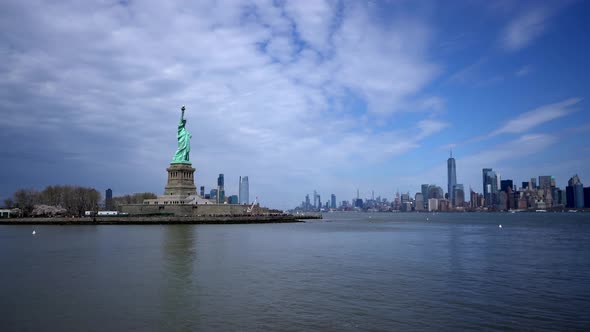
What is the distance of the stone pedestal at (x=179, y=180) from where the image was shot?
103 m

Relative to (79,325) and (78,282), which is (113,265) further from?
(79,325)

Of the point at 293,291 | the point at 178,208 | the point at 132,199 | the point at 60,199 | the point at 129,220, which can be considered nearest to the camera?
the point at 293,291

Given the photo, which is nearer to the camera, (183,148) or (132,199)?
(183,148)

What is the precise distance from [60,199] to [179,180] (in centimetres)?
4309

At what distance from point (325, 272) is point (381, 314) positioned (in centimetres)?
1049

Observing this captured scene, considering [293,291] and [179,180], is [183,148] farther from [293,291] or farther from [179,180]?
[293,291]

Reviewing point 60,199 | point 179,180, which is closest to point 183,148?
point 179,180

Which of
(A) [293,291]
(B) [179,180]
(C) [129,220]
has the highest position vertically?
(B) [179,180]

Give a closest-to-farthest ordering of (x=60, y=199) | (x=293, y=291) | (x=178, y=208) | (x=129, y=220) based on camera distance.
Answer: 1. (x=293, y=291)
2. (x=129, y=220)
3. (x=178, y=208)
4. (x=60, y=199)

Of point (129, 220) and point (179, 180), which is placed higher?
point (179, 180)

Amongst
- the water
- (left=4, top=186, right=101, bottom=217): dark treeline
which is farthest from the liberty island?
the water

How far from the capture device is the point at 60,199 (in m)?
124

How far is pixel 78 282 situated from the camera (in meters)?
24.8

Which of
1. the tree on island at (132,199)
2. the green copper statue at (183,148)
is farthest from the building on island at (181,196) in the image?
the tree on island at (132,199)
